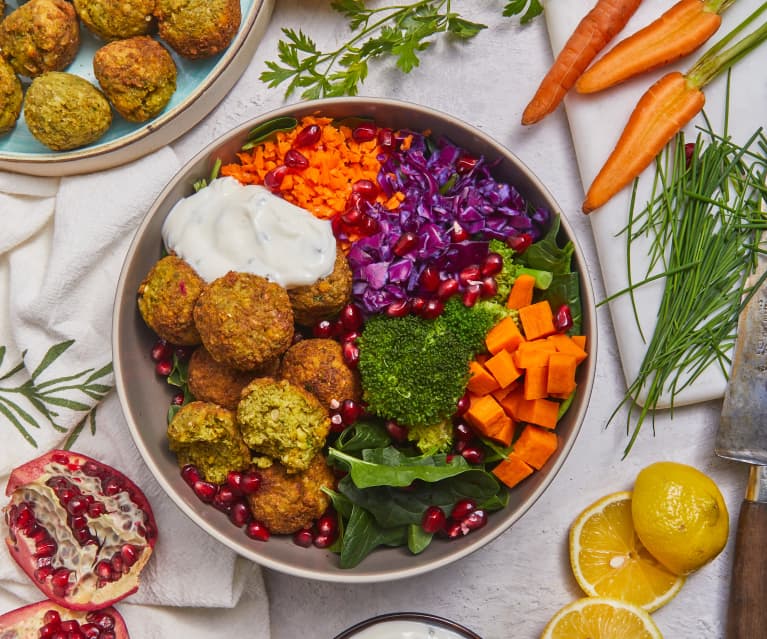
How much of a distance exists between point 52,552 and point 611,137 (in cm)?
277

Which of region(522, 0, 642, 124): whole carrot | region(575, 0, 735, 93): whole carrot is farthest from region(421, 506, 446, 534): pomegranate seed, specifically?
region(575, 0, 735, 93): whole carrot

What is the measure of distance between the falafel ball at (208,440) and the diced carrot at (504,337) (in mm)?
955

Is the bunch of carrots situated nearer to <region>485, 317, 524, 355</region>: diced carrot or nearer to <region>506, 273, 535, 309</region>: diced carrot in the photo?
<region>506, 273, 535, 309</region>: diced carrot

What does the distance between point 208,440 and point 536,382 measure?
1.16 metres

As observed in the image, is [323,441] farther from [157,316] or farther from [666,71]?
[666,71]

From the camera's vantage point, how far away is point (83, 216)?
118 inches

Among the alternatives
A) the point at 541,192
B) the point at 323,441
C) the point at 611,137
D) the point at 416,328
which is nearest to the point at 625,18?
the point at 611,137

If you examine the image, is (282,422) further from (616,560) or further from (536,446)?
(616,560)

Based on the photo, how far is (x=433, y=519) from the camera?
8.77ft

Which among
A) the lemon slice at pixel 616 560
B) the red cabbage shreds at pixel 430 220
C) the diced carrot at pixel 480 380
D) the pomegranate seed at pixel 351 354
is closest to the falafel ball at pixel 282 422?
the pomegranate seed at pixel 351 354

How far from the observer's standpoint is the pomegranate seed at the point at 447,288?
2721 millimetres

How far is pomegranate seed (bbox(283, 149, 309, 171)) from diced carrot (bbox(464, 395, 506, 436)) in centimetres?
106

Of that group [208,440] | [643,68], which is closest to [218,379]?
[208,440]

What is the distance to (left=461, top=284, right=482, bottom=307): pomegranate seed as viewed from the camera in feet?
8.84
